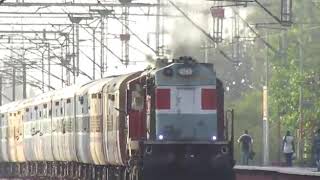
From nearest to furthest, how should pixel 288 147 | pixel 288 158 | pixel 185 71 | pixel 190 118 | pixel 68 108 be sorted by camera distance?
1. pixel 185 71
2. pixel 190 118
3. pixel 68 108
4. pixel 288 147
5. pixel 288 158

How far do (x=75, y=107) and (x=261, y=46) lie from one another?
47.3 m


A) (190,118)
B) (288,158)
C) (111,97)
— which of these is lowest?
(288,158)

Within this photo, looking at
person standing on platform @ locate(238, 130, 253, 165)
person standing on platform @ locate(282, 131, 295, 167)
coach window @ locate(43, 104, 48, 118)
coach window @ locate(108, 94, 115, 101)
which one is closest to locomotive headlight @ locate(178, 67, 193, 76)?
coach window @ locate(108, 94, 115, 101)

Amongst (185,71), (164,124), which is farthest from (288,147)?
(185,71)

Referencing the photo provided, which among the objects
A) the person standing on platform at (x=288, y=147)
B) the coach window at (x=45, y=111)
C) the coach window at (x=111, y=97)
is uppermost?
the coach window at (x=111, y=97)

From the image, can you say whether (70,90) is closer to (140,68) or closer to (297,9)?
(140,68)

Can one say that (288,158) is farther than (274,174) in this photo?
Yes

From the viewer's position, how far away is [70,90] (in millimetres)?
38344

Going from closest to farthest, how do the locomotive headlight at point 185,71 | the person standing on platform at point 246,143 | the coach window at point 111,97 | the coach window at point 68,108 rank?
1. the locomotive headlight at point 185,71
2. the coach window at point 111,97
3. the coach window at point 68,108
4. the person standing on platform at point 246,143

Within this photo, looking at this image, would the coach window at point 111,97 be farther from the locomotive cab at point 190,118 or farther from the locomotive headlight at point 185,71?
the locomotive headlight at point 185,71

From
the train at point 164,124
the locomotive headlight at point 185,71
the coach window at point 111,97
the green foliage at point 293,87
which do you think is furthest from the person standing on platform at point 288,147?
the locomotive headlight at point 185,71

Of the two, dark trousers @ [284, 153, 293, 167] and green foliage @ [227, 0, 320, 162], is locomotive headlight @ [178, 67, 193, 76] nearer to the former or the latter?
dark trousers @ [284, 153, 293, 167]

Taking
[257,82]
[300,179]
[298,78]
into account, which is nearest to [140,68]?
[300,179]

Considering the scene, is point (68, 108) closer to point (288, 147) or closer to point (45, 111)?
point (45, 111)
